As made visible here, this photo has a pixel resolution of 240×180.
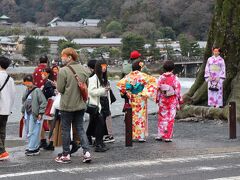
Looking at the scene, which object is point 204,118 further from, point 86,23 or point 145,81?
point 86,23

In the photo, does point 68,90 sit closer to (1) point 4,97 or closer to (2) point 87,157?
(2) point 87,157

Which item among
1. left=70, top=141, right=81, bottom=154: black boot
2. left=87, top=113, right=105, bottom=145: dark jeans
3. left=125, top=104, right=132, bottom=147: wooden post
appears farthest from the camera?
left=125, top=104, right=132, bottom=147: wooden post

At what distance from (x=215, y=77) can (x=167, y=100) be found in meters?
3.28

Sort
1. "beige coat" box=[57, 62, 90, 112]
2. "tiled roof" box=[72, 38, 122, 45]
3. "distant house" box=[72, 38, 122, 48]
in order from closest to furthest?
"beige coat" box=[57, 62, 90, 112], "distant house" box=[72, 38, 122, 48], "tiled roof" box=[72, 38, 122, 45]

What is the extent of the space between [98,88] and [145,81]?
1.22 m

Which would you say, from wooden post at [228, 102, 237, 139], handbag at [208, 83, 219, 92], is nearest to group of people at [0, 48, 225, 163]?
wooden post at [228, 102, 237, 139]

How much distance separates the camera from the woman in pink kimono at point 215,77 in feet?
38.5

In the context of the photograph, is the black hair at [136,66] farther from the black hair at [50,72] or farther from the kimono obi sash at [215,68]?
the kimono obi sash at [215,68]

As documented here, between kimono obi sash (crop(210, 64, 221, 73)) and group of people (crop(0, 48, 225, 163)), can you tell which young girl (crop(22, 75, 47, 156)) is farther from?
kimono obi sash (crop(210, 64, 221, 73))

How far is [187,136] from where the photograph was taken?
981 centimetres

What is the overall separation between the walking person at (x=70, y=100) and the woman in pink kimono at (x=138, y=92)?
1.78 metres

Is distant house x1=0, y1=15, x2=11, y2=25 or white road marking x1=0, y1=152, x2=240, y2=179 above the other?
distant house x1=0, y1=15, x2=11, y2=25

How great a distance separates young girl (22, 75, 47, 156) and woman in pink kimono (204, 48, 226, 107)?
5581 mm

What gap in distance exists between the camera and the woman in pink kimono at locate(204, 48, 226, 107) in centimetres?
1173
